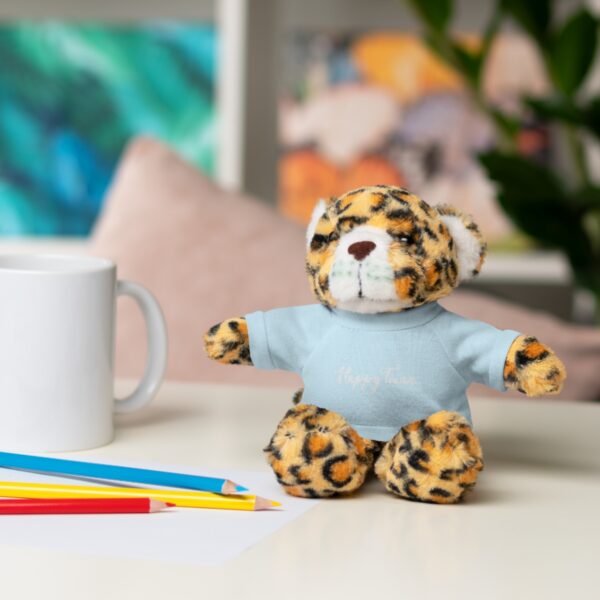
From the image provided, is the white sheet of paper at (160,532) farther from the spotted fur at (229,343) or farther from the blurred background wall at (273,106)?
the blurred background wall at (273,106)

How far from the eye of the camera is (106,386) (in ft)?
2.13

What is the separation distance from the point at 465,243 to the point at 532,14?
119 cm

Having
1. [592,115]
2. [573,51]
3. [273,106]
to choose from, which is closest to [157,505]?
[592,115]

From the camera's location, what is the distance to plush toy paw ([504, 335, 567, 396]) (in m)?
0.52

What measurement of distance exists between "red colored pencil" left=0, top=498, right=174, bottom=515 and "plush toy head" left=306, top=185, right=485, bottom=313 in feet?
0.45

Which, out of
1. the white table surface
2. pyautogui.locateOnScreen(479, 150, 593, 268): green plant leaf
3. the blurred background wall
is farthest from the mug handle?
the blurred background wall

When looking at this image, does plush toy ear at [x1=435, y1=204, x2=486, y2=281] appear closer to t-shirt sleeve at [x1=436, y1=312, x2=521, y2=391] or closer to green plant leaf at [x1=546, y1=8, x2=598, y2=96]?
t-shirt sleeve at [x1=436, y1=312, x2=521, y2=391]

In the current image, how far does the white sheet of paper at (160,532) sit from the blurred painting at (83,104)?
4.90ft

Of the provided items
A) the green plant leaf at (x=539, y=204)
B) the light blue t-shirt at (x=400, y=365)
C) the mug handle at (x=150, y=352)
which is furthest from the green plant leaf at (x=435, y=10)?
the light blue t-shirt at (x=400, y=365)

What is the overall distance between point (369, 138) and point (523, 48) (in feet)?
1.06

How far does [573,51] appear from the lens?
159 cm

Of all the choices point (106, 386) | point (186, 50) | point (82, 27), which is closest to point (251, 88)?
point (186, 50)

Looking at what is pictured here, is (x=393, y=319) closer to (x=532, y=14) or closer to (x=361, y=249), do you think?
(x=361, y=249)

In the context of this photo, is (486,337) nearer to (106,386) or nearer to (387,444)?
(387,444)
